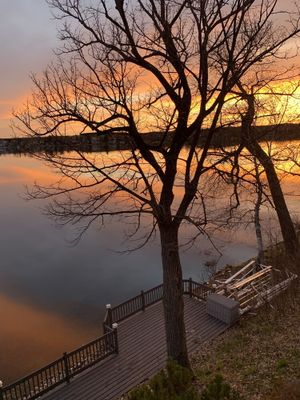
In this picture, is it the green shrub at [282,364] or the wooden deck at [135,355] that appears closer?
the green shrub at [282,364]

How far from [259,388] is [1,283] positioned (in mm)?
24112

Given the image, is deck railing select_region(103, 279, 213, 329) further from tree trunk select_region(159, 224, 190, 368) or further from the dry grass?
tree trunk select_region(159, 224, 190, 368)

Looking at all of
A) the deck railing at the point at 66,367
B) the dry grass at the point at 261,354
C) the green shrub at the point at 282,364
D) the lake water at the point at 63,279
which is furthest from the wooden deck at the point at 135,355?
the lake water at the point at 63,279

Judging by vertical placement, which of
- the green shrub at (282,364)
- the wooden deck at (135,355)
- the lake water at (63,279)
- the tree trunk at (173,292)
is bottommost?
the lake water at (63,279)

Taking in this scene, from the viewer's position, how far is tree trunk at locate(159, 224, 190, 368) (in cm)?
1079

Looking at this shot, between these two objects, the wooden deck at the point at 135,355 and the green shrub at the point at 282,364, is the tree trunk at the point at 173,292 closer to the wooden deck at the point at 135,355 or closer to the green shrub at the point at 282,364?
the green shrub at the point at 282,364

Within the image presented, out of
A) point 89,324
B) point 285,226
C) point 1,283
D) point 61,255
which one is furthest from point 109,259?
point 285,226

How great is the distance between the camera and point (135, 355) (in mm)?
14766

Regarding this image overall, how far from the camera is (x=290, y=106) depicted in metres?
24.7

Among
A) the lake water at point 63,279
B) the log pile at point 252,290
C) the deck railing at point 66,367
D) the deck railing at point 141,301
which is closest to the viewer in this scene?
the deck railing at point 66,367

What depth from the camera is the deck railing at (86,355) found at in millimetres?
12766

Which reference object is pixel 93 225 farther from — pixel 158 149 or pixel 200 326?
pixel 158 149

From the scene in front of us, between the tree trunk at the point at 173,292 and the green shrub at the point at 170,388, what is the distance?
12.5 ft

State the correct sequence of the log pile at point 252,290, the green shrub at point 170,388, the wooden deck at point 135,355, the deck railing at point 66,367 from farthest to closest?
the log pile at point 252,290 < the wooden deck at point 135,355 < the deck railing at point 66,367 < the green shrub at point 170,388
